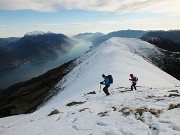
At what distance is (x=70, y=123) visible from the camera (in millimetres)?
16109

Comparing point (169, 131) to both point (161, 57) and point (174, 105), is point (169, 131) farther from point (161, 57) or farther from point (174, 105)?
point (161, 57)

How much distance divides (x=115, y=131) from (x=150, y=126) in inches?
81.6

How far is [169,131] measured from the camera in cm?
1259

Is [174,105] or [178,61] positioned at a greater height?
[174,105]

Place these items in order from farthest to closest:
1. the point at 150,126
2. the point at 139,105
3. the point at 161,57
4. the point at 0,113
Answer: the point at 161,57
the point at 0,113
the point at 139,105
the point at 150,126

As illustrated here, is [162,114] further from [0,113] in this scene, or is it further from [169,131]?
[0,113]

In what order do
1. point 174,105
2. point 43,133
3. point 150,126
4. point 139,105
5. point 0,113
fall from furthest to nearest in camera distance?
point 0,113
point 139,105
point 174,105
point 43,133
point 150,126

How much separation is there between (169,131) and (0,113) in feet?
245

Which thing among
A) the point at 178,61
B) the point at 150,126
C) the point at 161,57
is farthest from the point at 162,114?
the point at 178,61

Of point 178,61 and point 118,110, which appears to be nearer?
point 118,110

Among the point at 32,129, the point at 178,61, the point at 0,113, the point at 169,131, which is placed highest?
the point at 169,131

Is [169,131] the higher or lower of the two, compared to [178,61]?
higher

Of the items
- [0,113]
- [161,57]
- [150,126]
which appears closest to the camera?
[150,126]

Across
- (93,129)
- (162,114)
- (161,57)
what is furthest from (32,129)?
(161,57)
